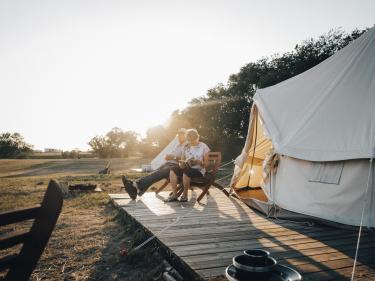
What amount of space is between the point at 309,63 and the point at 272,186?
20.9m

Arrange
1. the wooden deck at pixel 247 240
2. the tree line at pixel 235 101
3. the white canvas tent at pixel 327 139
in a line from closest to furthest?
the wooden deck at pixel 247 240
the white canvas tent at pixel 327 139
the tree line at pixel 235 101

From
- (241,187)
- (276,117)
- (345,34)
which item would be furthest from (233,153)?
(276,117)

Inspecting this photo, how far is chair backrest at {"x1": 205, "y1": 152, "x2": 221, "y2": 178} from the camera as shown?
5.77 metres

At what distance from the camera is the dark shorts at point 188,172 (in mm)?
5609

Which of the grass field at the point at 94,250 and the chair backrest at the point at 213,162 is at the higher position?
the chair backrest at the point at 213,162

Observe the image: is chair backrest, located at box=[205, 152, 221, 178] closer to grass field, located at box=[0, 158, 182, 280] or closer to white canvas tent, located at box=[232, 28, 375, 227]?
white canvas tent, located at box=[232, 28, 375, 227]

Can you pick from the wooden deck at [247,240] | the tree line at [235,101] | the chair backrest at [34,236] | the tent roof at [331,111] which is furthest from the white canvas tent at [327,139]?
the tree line at [235,101]

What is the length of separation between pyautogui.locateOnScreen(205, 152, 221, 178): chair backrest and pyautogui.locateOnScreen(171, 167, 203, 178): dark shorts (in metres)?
0.28

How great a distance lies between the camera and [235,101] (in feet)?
93.1

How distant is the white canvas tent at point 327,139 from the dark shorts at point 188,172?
1.19m

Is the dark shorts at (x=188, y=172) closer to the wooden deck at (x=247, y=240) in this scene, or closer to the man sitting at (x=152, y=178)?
the man sitting at (x=152, y=178)

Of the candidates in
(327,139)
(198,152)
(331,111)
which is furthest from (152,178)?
(331,111)

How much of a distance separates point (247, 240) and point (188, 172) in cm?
247

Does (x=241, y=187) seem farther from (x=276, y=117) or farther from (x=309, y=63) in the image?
(x=309, y=63)
